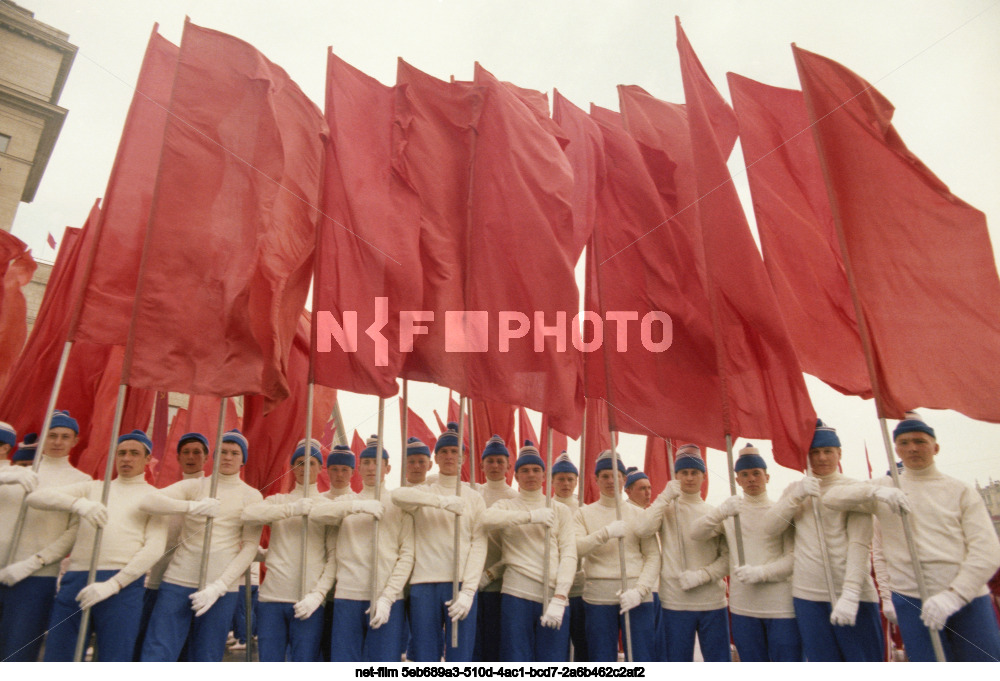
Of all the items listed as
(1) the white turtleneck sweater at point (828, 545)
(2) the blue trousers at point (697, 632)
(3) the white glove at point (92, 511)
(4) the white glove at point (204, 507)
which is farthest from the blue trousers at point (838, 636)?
(3) the white glove at point (92, 511)

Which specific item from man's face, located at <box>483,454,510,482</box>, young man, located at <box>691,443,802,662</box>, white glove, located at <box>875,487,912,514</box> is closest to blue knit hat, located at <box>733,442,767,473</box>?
young man, located at <box>691,443,802,662</box>

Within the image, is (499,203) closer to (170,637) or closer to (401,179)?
(401,179)

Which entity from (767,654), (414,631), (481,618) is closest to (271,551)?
(414,631)

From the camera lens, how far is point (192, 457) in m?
6.90

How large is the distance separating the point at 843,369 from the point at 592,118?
14.4ft

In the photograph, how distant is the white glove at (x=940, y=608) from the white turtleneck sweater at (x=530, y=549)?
9.84 ft

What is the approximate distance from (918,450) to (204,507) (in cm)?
660

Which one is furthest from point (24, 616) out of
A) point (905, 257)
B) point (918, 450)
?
point (905, 257)

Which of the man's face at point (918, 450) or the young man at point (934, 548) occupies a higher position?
the man's face at point (918, 450)

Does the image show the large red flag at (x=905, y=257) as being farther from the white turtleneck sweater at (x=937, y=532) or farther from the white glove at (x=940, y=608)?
the white glove at (x=940, y=608)

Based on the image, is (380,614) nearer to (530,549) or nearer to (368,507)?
(368,507)

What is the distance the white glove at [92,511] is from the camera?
5656 mm

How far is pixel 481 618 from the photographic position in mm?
6957

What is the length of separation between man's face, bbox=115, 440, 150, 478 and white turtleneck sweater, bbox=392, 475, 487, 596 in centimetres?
265
